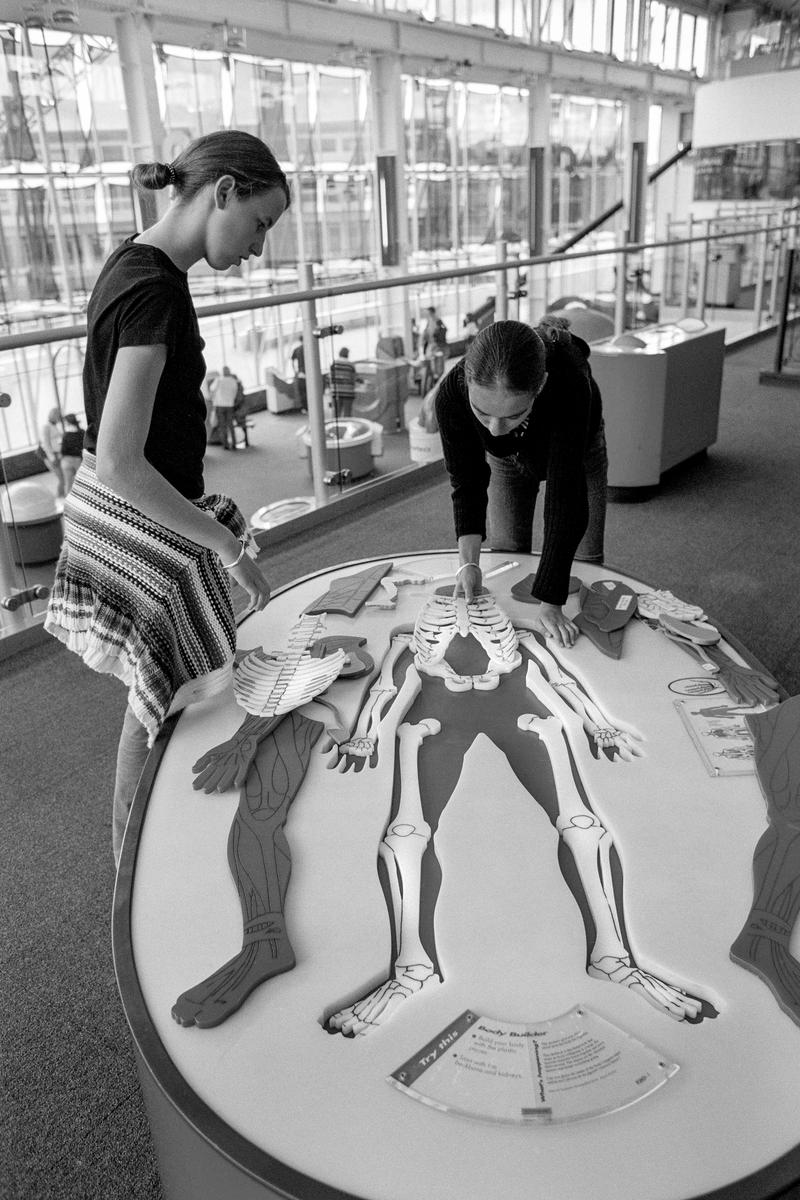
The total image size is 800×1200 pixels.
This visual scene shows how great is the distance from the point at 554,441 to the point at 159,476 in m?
0.86

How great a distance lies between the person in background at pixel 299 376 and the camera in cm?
461

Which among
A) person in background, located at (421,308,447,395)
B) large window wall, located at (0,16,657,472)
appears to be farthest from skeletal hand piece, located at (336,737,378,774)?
person in background, located at (421,308,447,395)

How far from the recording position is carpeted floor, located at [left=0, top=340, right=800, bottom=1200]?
1.46 meters

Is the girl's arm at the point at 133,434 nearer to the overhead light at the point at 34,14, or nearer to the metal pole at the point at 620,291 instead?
the metal pole at the point at 620,291

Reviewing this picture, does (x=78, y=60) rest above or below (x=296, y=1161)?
above

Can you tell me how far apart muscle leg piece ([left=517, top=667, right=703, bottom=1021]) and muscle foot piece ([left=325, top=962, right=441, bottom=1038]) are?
19cm

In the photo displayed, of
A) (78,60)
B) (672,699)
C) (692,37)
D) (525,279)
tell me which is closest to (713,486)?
(525,279)

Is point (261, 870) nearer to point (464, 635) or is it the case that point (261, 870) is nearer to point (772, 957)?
point (772, 957)

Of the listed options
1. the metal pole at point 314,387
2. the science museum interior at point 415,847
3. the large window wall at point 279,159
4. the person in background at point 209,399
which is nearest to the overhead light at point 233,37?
the large window wall at point 279,159

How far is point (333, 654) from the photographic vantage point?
177 cm

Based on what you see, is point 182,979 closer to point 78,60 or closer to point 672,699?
point 672,699

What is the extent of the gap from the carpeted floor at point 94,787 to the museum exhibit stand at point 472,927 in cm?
49

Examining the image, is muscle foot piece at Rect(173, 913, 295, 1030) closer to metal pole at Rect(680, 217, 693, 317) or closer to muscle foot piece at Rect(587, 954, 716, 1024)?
muscle foot piece at Rect(587, 954, 716, 1024)

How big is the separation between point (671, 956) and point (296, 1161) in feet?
1.56
